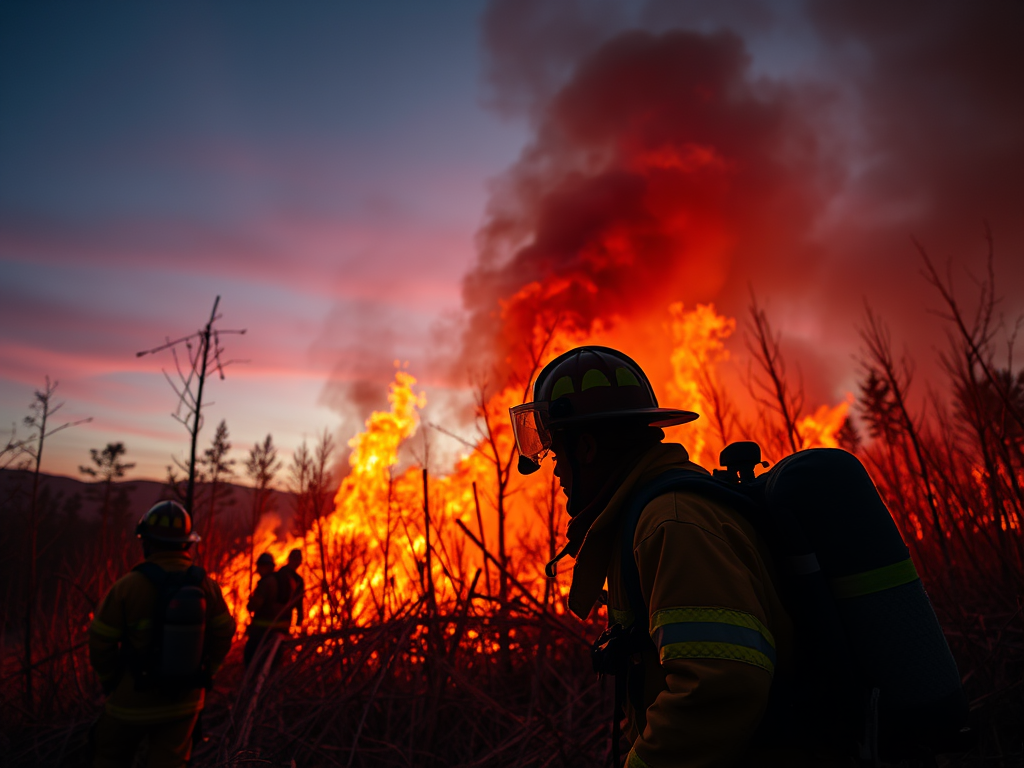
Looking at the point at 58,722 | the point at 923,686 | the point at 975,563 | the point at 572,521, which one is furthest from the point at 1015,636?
the point at 58,722

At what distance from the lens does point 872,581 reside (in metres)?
1.60

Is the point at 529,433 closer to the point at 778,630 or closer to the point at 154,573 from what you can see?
the point at 778,630

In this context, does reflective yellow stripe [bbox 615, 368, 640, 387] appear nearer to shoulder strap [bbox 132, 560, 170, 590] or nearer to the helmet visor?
the helmet visor

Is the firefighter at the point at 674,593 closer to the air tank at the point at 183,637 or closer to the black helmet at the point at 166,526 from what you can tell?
the air tank at the point at 183,637

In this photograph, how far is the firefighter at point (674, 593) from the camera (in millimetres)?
1398

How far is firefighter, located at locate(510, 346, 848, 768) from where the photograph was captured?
4.59ft

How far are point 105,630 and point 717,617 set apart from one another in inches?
201

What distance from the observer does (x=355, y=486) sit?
1591cm

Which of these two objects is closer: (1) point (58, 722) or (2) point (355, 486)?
(1) point (58, 722)

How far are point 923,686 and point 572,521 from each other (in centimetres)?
116

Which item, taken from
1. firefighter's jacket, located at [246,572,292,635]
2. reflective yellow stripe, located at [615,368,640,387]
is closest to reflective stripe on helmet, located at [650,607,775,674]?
reflective yellow stripe, located at [615,368,640,387]

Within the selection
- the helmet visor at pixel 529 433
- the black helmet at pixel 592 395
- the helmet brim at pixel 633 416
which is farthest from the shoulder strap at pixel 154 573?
the helmet brim at pixel 633 416

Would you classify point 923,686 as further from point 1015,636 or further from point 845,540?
point 1015,636

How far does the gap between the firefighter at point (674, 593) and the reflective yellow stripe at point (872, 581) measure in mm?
185
